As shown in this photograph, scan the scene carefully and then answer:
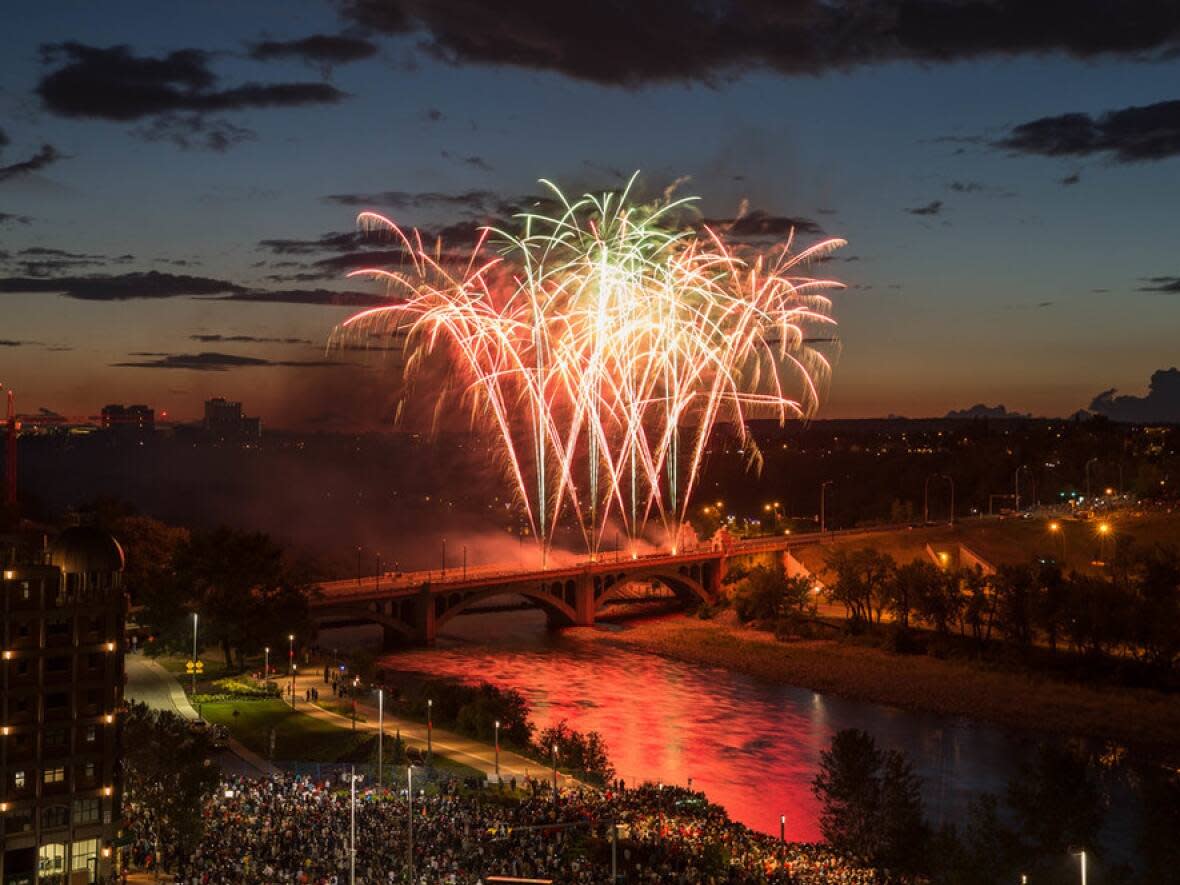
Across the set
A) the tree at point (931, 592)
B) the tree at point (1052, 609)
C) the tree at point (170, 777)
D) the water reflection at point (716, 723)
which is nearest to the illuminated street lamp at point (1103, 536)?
the tree at point (931, 592)

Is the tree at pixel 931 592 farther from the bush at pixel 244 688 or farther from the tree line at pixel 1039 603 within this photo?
the bush at pixel 244 688

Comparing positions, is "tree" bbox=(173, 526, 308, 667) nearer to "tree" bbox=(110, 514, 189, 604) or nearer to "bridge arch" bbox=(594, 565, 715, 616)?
"tree" bbox=(110, 514, 189, 604)

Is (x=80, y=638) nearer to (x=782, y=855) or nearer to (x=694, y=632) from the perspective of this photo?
(x=782, y=855)

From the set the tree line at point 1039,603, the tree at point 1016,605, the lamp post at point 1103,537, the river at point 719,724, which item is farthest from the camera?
the lamp post at point 1103,537

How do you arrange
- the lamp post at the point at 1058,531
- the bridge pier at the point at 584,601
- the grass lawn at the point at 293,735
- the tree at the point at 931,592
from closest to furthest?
the grass lawn at the point at 293,735
the tree at the point at 931,592
the bridge pier at the point at 584,601
the lamp post at the point at 1058,531

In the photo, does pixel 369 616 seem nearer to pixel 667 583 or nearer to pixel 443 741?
pixel 443 741

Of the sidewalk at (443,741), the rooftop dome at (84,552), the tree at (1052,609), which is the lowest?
the sidewalk at (443,741)

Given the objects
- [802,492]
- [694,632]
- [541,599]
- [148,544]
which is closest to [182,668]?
[148,544]

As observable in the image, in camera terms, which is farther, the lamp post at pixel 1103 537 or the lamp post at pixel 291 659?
the lamp post at pixel 1103 537
